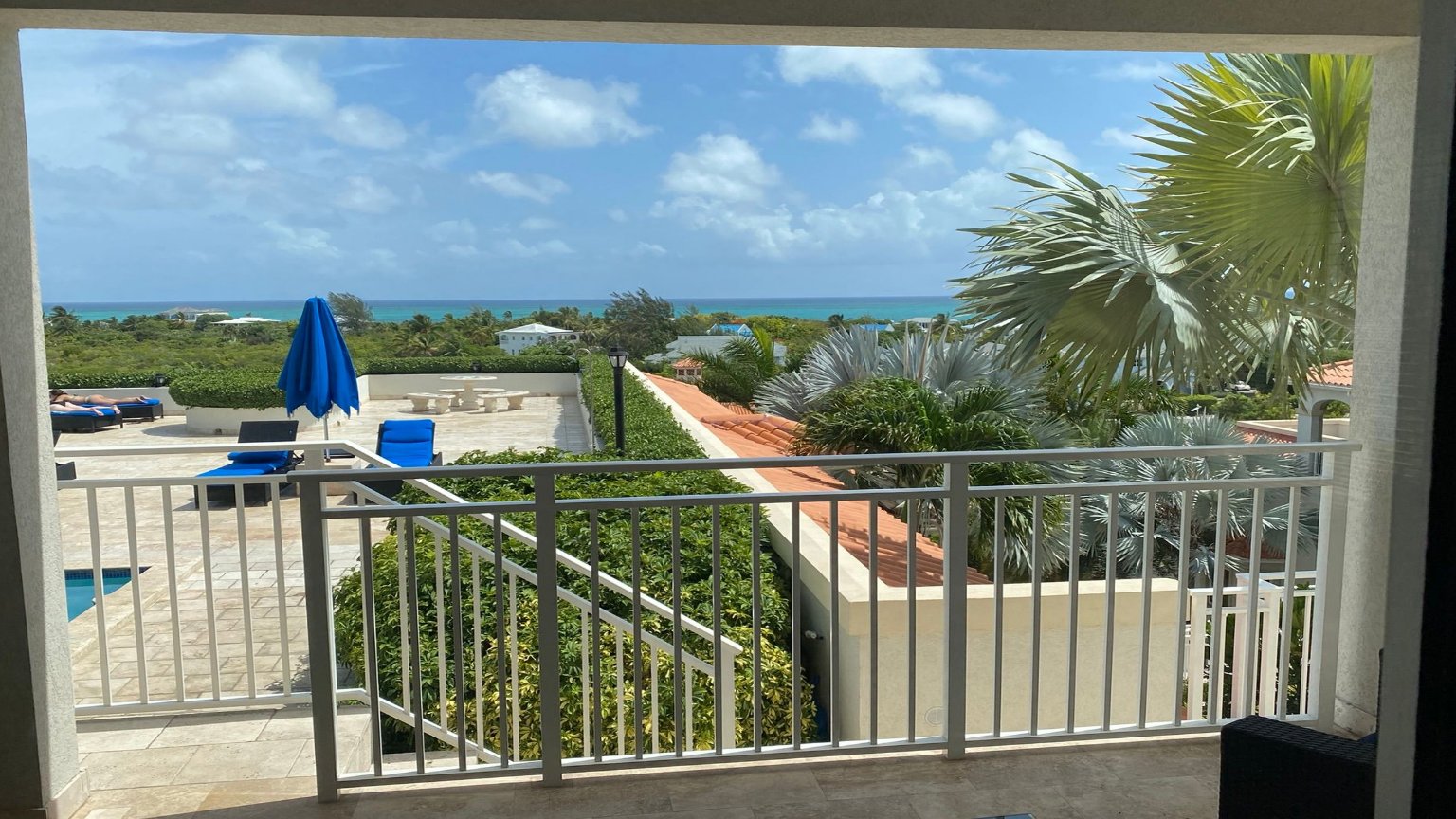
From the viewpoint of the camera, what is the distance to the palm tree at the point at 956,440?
228 inches

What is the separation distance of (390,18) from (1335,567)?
3.09m

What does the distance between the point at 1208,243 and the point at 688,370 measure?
14397 millimetres

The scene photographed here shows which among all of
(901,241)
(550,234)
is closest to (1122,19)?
(550,234)

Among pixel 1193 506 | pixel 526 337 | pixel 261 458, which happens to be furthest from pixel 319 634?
pixel 526 337

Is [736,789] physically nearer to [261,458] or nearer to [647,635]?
[647,635]

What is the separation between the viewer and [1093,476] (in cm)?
606

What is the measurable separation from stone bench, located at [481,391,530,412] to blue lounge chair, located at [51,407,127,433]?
561cm

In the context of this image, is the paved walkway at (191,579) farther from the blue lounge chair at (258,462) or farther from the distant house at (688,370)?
the distant house at (688,370)

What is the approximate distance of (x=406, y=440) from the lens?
1057 cm

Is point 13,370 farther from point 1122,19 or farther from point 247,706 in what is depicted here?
point 1122,19

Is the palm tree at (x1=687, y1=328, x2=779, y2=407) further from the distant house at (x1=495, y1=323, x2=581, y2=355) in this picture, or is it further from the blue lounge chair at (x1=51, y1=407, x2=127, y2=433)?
the blue lounge chair at (x1=51, y1=407, x2=127, y2=433)

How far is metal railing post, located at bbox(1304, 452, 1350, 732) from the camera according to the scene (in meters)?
2.88

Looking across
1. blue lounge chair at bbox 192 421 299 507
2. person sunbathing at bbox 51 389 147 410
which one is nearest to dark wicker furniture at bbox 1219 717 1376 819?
blue lounge chair at bbox 192 421 299 507

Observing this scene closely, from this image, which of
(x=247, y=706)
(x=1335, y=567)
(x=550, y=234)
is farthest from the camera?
(x=550, y=234)
